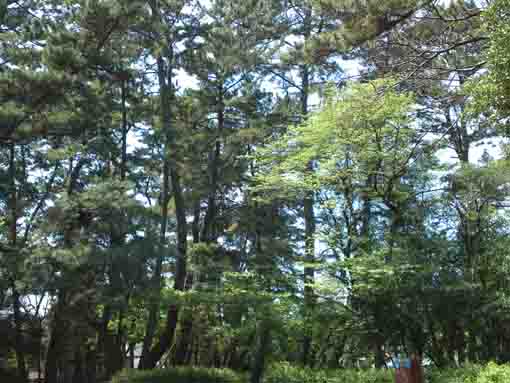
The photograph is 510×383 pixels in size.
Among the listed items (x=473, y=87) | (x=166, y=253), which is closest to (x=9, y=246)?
(x=166, y=253)

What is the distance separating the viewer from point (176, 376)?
1247 cm

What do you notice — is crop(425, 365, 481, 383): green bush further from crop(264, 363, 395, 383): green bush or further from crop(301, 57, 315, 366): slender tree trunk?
crop(301, 57, 315, 366): slender tree trunk

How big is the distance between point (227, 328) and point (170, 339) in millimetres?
2374

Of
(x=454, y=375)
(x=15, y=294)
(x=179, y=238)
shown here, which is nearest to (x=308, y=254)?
(x=179, y=238)

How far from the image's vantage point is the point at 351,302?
11820 mm

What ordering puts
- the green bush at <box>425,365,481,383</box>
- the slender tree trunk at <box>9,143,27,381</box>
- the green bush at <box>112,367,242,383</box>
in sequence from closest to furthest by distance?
the green bush at <box>425,365,481,383</box>
the green bush at <box>112,367,242,383</box>
the slender tree trunk at <box>9,143,27,381</box>

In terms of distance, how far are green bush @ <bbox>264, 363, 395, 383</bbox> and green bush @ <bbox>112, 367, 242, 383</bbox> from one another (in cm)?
111

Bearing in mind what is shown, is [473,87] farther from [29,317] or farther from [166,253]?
[29,317]

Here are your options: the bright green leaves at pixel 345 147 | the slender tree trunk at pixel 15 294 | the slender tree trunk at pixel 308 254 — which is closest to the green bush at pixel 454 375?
the slender tree trunk at pixel 308 254

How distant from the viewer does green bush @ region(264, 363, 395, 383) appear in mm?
10484

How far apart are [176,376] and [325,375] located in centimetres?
377

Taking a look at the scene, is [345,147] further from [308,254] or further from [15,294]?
[15,294]

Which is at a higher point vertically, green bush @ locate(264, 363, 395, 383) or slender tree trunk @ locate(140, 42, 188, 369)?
slender tree trunk @ locate(140, 42, 188, 369)

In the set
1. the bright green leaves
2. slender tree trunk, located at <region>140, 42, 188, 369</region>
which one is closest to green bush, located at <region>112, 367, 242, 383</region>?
slender tree trunk, located at <region>140, 42, 188, 369</region>
